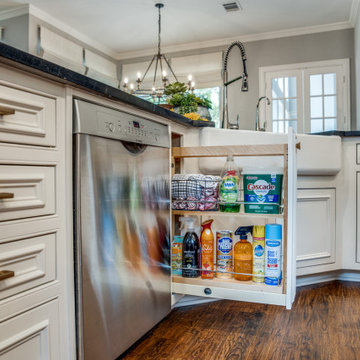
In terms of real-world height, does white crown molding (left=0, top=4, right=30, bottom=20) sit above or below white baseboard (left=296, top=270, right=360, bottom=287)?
above

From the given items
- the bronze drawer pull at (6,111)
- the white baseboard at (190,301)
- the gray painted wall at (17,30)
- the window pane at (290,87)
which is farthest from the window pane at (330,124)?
the bronze drawer pull at (6,111)

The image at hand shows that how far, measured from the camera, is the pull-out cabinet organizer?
1.33 m

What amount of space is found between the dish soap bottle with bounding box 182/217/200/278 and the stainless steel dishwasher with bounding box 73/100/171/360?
0.11m

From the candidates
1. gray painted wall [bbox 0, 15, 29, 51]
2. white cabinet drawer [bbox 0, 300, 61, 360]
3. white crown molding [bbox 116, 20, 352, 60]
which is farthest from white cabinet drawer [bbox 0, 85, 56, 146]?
white crown molding [bbox 116, 20, 352, 60]

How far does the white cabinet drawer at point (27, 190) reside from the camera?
2.53 ft

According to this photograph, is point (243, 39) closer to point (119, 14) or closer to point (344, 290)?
point (119, 14)

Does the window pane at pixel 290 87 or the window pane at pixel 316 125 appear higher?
the window pane at pixel 290 87

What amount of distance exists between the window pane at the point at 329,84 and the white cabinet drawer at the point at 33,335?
4098 mm

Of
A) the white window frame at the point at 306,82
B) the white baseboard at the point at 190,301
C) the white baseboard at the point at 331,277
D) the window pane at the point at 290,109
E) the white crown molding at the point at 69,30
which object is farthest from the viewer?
the window pane at the point at 290,109

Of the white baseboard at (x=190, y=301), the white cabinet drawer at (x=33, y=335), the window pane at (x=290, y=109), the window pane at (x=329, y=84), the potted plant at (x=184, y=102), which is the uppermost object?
the window pane at (x=329, y=84)

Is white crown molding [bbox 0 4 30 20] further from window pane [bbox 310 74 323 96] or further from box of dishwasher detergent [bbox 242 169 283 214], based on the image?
box of dishwasher detergent [bbox 242 169 283 214]

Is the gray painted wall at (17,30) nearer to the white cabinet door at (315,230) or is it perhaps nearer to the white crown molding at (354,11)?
the white cabinet door at (315,230)

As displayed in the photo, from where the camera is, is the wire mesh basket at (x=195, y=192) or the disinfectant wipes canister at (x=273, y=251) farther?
the wire mesh basket at (x=195, y=192)

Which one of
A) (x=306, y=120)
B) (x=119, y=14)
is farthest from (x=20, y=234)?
(x=306, y=120)
